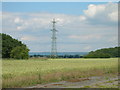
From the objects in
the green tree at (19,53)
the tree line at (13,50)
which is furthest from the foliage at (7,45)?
the green tree at (19,53)

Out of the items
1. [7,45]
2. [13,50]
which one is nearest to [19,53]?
[13,50]

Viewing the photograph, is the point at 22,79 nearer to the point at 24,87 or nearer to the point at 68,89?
the point at 24,87

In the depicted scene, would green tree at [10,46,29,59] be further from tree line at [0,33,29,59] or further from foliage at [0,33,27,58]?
foliage at [0,33,27,58]

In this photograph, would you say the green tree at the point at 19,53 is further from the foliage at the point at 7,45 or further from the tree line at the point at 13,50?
the foliage at the point at 7,45

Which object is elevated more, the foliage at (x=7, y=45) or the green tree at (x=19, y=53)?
the foliage at (x=7, y=45)

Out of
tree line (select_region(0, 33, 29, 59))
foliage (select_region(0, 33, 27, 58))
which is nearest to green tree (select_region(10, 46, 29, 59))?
tree line (select_region(0, 33, 29, 59))

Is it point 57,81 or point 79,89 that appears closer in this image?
point 79,89

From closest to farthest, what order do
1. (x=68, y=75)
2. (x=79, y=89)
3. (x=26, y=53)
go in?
(x=79, y=89) < (x=68, y=75) < (x=26, y=53)

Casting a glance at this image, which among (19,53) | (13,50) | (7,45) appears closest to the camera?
(13,50)

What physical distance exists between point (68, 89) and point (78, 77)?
4.38 meters

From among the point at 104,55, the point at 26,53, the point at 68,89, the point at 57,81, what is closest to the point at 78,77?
the point at 57,81

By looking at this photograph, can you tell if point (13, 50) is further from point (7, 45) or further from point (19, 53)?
point (7, 45)

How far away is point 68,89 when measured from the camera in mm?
9719

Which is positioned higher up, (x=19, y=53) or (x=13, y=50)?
(x=13, y=50)
